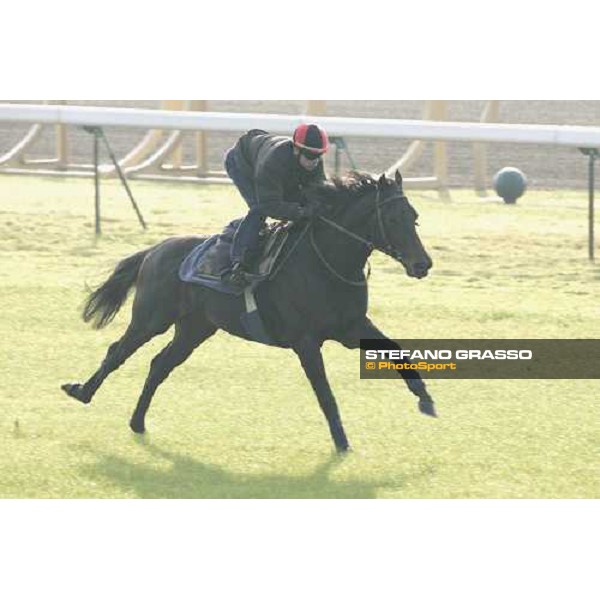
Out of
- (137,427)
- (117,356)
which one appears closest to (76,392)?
(117,356)

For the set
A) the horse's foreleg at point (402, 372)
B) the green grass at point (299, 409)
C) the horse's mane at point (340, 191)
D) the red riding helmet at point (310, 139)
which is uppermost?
the red riding helmet at point (310, 139)

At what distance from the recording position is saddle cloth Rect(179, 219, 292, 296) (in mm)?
8703

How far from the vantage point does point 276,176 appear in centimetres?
842

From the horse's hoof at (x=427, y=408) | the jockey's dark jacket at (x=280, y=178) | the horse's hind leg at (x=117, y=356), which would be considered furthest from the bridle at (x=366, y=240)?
the horse's hind leg at (x=117, y=356)

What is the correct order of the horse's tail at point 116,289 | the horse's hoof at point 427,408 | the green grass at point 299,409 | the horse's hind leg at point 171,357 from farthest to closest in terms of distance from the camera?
1. the horse's tail at point 116,289
2. the horse's hind leg at point 171,357
3. the horse's hoof at point 427,408
4. the green grass at point 299,409

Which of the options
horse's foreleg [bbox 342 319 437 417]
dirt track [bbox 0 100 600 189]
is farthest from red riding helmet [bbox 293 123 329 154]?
dirt track [bbox 0 100 600 189]

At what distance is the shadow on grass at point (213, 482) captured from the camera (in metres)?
7.74

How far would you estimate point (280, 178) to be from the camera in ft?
27.7

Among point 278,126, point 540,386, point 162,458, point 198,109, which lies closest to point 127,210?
point 278,126

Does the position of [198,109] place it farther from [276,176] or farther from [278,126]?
[276,176]

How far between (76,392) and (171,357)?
2.29 ft

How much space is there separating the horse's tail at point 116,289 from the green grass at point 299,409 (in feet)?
0.35

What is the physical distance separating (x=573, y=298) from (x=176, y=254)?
600cm

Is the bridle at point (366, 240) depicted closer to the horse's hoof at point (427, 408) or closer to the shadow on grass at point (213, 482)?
the horse's hoof at point (427, 408)
